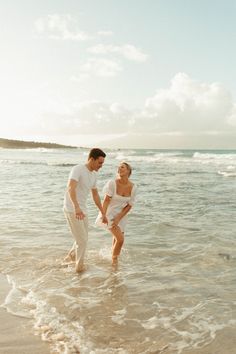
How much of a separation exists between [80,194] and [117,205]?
1.11m

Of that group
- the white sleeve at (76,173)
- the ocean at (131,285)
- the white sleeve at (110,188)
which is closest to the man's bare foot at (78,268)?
the ocean at (131,285)

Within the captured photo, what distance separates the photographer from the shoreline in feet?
14.4

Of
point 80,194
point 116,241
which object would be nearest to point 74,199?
point 80,194

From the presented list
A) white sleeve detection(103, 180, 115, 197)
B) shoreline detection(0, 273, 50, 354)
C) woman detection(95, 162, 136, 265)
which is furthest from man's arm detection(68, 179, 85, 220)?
shoreline detection(0, 273, 50, 354)

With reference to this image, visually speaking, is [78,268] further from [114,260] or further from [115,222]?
[115,222]

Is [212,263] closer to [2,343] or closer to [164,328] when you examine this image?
[164,328]

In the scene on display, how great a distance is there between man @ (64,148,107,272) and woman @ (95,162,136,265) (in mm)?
583

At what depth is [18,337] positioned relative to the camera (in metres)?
4.67

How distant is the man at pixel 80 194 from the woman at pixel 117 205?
0.58 metres

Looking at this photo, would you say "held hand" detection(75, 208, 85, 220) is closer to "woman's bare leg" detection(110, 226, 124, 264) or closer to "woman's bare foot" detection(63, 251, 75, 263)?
"woman's bare leg" detection(110, 226, 124, 264)

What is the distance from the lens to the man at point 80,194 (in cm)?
674

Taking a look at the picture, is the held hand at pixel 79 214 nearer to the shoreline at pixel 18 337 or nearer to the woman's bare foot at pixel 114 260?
the woman's bare foot at pixel 114 260

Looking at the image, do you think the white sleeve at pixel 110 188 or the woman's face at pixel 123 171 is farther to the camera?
the white sleeve at pixel 110 188

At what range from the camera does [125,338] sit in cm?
479
